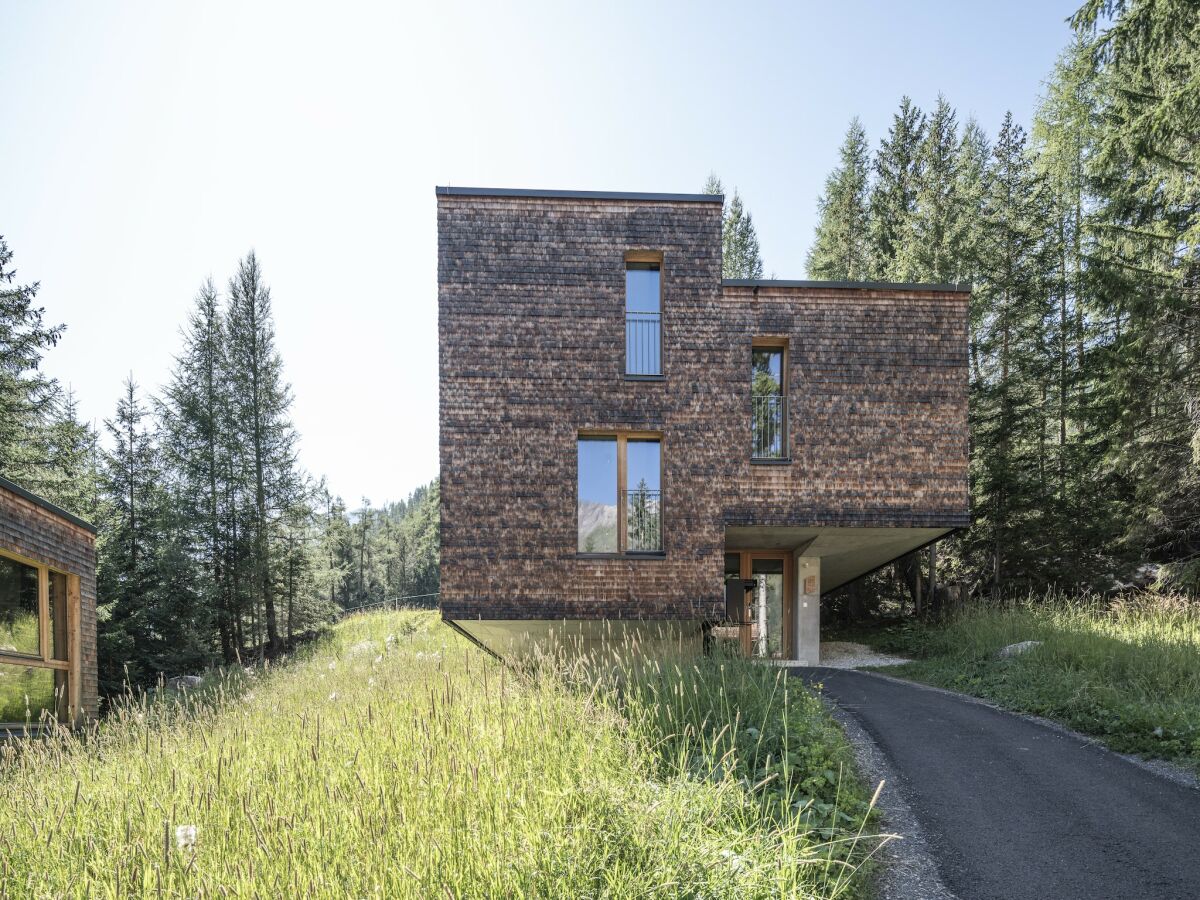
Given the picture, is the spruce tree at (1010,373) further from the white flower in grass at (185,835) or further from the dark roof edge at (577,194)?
the white flower in grass at (185,835)

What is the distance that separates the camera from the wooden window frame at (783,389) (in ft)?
37.9

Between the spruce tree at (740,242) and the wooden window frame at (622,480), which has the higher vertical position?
the spruce tree at (740,242)

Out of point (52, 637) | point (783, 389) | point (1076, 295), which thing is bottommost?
point (52, 637)

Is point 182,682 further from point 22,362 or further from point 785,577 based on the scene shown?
point 785,577

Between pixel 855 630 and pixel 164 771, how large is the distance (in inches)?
677

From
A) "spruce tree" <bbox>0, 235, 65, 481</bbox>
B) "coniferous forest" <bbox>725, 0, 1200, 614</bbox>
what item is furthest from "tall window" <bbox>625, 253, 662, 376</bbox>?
"spruce tree" <bbox>0, 235, 65, 481</bbox>

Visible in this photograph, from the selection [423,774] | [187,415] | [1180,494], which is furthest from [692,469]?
[187,415]

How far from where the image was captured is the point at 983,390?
17.0m

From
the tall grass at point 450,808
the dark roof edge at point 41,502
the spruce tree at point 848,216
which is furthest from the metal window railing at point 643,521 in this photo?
the spruce tree at point 848,216

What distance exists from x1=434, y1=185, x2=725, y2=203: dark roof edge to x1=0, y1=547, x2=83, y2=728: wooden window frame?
780cm

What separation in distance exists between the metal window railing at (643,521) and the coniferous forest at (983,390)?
843 cm

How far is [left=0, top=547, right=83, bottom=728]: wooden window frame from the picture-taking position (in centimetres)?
902

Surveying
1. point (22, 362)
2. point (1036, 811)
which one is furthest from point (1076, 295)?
point (22, 362)

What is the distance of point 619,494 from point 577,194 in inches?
193
